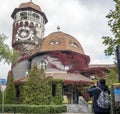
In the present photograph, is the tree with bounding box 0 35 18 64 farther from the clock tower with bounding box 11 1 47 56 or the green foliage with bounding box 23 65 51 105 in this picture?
the clock tower with bounding box 11 1 47 56

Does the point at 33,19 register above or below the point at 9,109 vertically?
above

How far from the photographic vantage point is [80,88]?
3481 cm

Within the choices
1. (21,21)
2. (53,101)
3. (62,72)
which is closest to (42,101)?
(53,101)

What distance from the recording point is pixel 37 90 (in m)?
30.6

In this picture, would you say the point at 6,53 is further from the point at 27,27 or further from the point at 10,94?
the point at 27,27

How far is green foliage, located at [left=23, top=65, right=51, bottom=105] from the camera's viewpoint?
3045 centimetres

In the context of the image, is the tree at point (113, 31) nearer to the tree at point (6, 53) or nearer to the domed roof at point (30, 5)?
the tree at point (6, 53)

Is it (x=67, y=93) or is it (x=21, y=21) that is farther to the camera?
(x=21, y=21)

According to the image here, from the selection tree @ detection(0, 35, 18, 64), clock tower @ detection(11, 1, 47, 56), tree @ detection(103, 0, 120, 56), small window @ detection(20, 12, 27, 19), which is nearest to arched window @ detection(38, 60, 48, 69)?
tree @ detection(0, 35, 18, 64)

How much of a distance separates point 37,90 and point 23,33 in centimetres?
2342

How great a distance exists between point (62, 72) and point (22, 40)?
53.3 feet

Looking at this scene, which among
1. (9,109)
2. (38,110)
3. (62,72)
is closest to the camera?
(38,110)

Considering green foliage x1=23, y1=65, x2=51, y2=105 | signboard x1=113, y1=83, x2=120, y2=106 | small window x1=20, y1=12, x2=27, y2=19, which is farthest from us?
small window x1=20, y1=12, x2=27, y2=19

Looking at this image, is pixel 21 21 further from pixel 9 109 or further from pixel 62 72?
pixel 9 109
